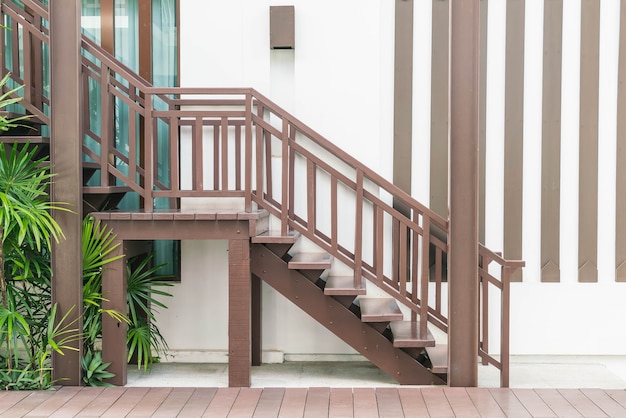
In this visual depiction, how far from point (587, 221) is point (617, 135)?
818 mm

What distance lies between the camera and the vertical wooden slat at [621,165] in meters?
6.16

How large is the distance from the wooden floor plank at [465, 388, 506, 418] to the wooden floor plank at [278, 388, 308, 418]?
44.6 inches

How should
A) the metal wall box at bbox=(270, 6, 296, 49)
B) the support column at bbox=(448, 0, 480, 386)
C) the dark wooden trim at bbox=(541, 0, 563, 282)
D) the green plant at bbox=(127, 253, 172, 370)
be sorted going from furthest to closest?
the dark wooden trim at bbox=(541, 0, 563, 282) → the metal wall box at bbox=(270, 6, 296, 49) → the green plant at bbox=(127, 253, 172, 370) → the support column at bbox=(448, 0, 480, 386)

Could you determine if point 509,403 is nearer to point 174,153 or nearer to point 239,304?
point 239,304

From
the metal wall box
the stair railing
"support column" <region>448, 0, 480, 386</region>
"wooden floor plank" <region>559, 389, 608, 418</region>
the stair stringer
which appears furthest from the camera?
the metal wall box

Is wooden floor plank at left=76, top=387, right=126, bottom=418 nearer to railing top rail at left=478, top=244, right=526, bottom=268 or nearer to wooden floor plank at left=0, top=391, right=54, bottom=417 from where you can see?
wooden floor plank at left=0, top=391, right=54, bottom=417

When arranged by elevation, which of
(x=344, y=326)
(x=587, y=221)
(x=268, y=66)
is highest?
(x=268, y=66)

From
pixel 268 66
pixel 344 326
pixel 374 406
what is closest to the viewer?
pixel 374 406

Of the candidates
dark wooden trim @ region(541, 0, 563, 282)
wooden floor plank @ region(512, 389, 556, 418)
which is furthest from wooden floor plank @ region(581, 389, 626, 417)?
dark wooden trim @ region(541, 0, 563, 282)

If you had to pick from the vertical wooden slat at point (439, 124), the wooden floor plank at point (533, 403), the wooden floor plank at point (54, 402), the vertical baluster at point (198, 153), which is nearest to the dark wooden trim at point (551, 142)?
the vertical wooden slat at point (439, 124)

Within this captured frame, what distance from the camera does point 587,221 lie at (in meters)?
6.22

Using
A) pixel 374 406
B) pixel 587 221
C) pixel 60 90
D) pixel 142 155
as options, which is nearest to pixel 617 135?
pixel 587 221

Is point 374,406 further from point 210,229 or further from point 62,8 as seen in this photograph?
point 62,8

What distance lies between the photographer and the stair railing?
508cm
